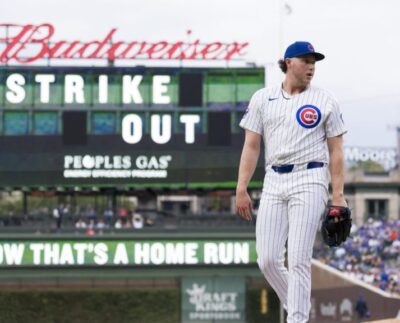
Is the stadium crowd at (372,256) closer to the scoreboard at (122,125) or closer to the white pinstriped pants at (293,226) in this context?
the scoreboard at (122,125)

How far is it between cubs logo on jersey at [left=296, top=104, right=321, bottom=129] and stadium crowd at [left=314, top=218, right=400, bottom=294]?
97.7ft

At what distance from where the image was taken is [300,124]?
21.8 ft

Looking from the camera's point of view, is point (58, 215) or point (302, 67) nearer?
point (302, 67)

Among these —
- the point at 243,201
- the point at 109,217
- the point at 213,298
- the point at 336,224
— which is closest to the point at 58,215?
the point at 109,217

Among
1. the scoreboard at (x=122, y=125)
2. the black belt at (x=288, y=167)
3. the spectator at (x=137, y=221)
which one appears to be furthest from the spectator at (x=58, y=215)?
the black belt at (x=288, y=167)

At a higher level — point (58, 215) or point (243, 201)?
point (243, 201)

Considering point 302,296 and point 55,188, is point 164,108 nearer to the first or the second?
point 55,188

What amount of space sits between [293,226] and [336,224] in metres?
0.31

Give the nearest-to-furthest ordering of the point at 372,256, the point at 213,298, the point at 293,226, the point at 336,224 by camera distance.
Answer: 1. the point at 293,226
2. the point at 336,224
3. the point at 213,298
4. the point at 372,256

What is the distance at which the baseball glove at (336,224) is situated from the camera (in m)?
6.68

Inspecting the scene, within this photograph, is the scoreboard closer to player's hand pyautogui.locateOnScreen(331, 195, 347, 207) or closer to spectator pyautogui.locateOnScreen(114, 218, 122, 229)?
spectator pyautogui.locateOnScreen(114, 218, 122, 229)

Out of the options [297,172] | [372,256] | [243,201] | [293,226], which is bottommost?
[372,256]

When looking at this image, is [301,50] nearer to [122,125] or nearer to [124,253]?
[122,125]

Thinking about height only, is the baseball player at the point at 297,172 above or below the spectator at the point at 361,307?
above
